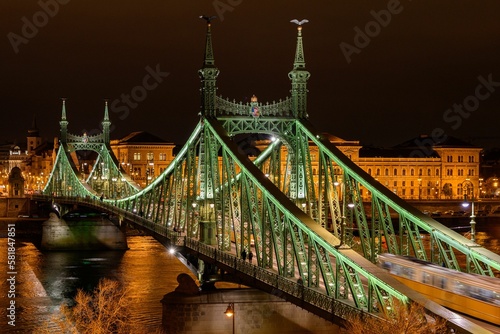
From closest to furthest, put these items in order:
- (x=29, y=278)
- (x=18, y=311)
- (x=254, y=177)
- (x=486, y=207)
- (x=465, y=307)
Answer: (x=465, y=307) → (x=254, y=177) → (x=18, y=311) → (x=29, y=278) → (x=486, y=207)

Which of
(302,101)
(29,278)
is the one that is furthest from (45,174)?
(302,101)

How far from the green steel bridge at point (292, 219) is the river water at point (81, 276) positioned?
14.8 ft

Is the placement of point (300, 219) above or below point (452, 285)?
above

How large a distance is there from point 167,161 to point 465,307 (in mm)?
122885

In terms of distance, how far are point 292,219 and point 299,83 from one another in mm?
13593

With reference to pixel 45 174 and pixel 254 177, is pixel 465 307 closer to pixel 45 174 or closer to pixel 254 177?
pixel 254 177

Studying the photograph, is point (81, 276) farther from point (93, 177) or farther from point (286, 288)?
point (286, 288)

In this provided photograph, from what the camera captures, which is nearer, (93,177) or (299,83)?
(299,83)

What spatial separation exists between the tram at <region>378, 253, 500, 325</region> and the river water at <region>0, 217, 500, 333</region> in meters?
12.4

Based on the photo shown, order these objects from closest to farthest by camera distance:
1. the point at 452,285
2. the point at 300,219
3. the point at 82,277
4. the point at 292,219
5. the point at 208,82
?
the point at 300,219 → the point at 292,219 → the point at 452,285 → the point at 208,82 → the point at 82,277

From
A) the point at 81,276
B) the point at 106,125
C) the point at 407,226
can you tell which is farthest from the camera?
the point at 106,125

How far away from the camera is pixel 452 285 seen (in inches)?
1433

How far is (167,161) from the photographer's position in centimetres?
15700

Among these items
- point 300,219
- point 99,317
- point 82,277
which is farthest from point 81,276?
point 300,219
